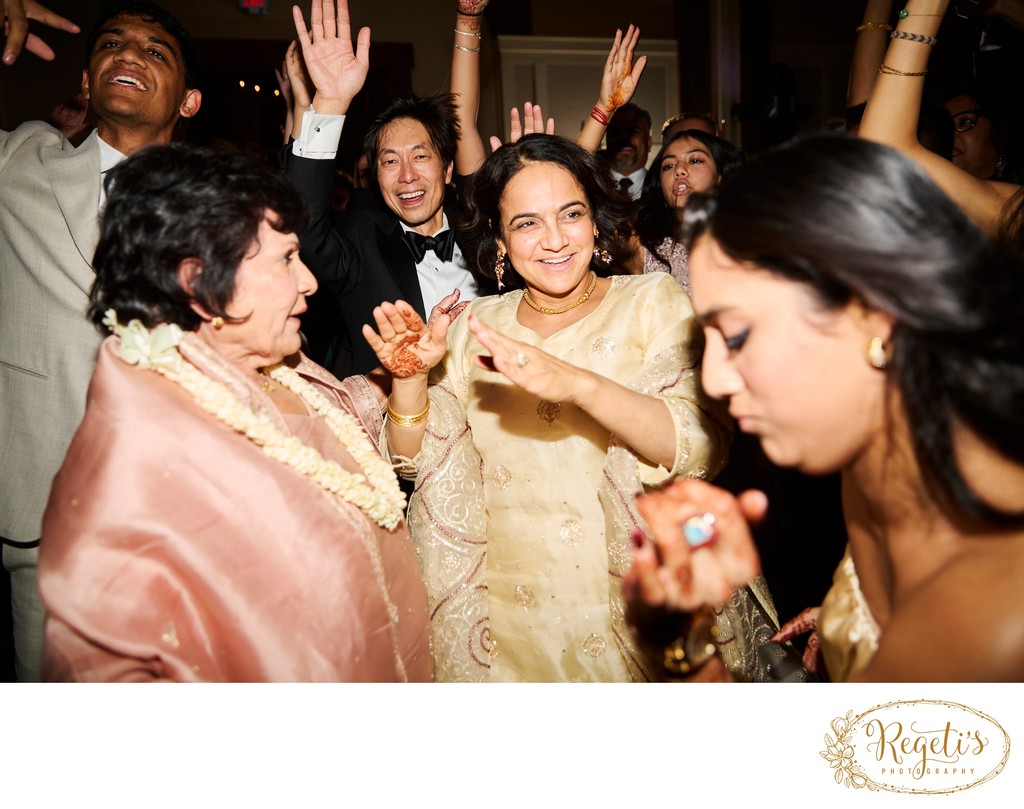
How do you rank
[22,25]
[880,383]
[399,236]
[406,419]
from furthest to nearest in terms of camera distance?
1. [399,236]
2. [406,419]
3. [22,25]
4. [880,383]

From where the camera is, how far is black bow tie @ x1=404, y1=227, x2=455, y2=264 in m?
2.44

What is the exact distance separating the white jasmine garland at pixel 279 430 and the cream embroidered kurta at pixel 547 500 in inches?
13.2

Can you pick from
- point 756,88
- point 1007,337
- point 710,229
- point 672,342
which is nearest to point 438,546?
point 672,342

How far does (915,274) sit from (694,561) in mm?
467

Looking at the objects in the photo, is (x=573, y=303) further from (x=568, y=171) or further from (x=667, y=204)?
(x=667, y=204)

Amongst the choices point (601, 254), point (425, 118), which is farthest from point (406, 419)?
point (425, 118)

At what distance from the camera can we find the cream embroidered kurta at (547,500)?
5.37ft

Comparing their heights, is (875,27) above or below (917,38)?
above

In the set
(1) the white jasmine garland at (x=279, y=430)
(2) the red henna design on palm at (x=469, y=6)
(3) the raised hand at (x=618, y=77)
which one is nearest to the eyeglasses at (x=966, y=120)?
(3) the raised hand at (x=618, y=77)

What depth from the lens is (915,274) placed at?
2.76 ft
